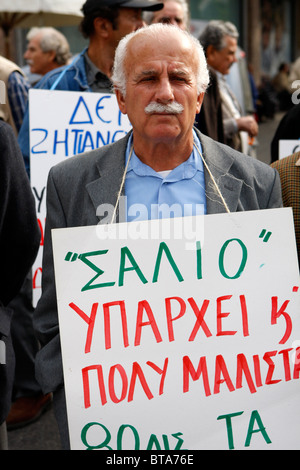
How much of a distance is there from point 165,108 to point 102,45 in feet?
5.08

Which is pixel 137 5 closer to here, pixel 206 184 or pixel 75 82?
pixel 75 82

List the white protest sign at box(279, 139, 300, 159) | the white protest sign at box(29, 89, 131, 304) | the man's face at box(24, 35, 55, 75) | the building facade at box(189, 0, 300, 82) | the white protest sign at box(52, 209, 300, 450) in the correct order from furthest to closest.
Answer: the building facade at box(189, 0, 300, 82) < the man's face at box(24, 35, 55, 75) < the white protest sign at box(29, 89, 131, 304) < the white protest sign at box(279, 139, 300, 159) < the white protest sign at box(52, 209, 300, 450)

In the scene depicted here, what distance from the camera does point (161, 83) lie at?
185 centimetres

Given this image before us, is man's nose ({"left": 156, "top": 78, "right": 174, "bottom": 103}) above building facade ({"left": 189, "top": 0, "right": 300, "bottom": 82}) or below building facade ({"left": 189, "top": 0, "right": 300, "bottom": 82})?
below

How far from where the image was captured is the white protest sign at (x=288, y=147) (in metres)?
2.73

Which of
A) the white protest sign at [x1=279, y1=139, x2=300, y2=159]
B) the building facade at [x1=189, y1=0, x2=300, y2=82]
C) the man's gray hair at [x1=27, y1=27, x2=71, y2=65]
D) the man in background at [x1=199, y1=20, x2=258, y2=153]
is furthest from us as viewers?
the building facade at [x1=189, y1=0, x2=300, y2=82]

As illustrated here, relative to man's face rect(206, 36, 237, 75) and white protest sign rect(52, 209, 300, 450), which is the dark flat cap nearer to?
man's face rect(206, 36, 237, 75)

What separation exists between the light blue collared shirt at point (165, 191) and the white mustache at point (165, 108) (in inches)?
7.1

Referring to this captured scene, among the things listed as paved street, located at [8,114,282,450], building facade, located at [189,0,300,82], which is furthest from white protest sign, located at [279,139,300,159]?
building facade, located at [189,0,300,82]

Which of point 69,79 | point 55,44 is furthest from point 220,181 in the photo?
point 55,44

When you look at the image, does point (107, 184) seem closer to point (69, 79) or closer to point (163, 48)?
point (163, 48)

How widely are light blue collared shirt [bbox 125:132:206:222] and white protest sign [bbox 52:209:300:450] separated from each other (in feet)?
0.69

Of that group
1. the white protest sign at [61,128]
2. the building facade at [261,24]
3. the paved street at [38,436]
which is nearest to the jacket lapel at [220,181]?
the white protest sign at [61,128]

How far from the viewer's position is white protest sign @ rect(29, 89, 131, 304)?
290 centimetres
